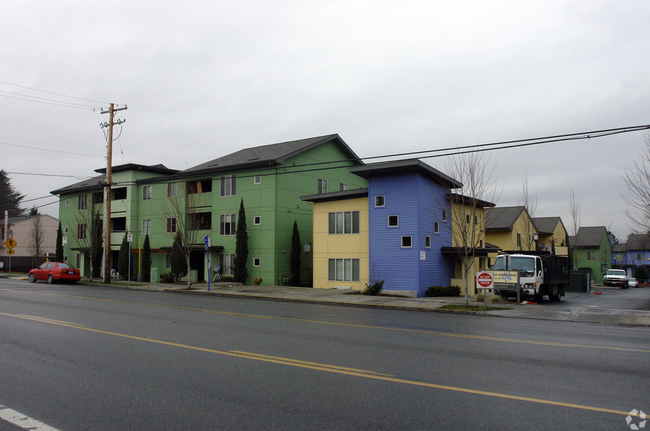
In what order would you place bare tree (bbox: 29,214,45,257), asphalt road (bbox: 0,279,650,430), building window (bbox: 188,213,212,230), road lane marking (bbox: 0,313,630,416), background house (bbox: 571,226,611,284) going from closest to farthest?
asphalt road (bbox: 0,279,650,430)
road lane marking (bbox: 0,313,630,416)
building window (bbox: 188,213,212,230)
bare tree (bbox: 29,214,45,257)
background house (bbox: 571,226,611,284)

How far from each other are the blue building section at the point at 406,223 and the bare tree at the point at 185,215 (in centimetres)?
1351

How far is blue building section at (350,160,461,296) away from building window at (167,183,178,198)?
705 inches

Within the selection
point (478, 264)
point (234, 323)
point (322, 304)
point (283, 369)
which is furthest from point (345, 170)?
point (283, 369)

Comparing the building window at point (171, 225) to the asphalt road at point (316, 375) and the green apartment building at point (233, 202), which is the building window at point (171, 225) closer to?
the green apartment building at point (233, 202)

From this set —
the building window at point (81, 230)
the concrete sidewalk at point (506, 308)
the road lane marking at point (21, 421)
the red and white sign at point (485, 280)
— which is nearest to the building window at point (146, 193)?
the building window at point (81, 230)

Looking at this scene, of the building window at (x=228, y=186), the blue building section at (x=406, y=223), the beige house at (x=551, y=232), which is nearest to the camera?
the blue building section at (x=406, y=223)

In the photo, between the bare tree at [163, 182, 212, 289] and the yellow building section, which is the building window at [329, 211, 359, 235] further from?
the bare tree at [163, 182, 212, 289]

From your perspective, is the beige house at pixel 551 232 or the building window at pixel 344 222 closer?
the building window at pixel 344 222

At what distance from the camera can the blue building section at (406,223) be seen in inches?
996

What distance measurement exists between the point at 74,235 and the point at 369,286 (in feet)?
111

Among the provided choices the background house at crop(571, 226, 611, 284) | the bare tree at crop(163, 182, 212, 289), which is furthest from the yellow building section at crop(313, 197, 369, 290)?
the background house at crop(571, 226, 611, 284)

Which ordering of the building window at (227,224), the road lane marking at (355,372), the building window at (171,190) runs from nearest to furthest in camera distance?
the road lane marking at (355,372)
the building window at (227,224)
the building window at (171,190)

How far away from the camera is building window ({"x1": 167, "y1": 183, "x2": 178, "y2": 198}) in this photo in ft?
126

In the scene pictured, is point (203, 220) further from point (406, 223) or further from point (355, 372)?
point (355, 372)
